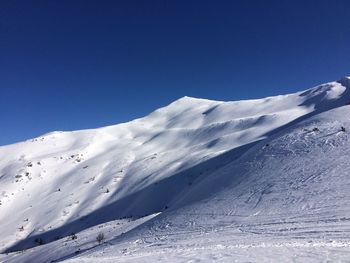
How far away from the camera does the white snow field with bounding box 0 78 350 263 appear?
10859 millimetres

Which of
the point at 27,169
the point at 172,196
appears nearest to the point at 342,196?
the point at 172,196

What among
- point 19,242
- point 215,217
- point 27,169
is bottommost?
point 215,217

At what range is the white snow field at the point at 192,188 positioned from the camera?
10859mm

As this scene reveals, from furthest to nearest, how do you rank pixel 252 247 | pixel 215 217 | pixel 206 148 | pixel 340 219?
pixel 206 148
pixel 215 217
pixel 340 219
pixel 252 247

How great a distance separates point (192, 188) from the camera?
22703mm

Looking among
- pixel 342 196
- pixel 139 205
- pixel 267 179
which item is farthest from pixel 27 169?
pixel 342 196

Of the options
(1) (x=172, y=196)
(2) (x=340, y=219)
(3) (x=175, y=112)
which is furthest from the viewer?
(3) (x=175, y=112)

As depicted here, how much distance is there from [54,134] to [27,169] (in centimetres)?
1741

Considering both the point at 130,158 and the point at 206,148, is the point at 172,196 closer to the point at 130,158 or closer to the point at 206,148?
the point at 206,148

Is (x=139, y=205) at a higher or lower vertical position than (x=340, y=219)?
higher

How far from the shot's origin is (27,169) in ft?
141

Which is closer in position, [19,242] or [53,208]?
[19,242]

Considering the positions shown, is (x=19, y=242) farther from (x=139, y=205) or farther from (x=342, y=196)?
(x=342, y=196)

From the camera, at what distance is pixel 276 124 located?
37.3 m
